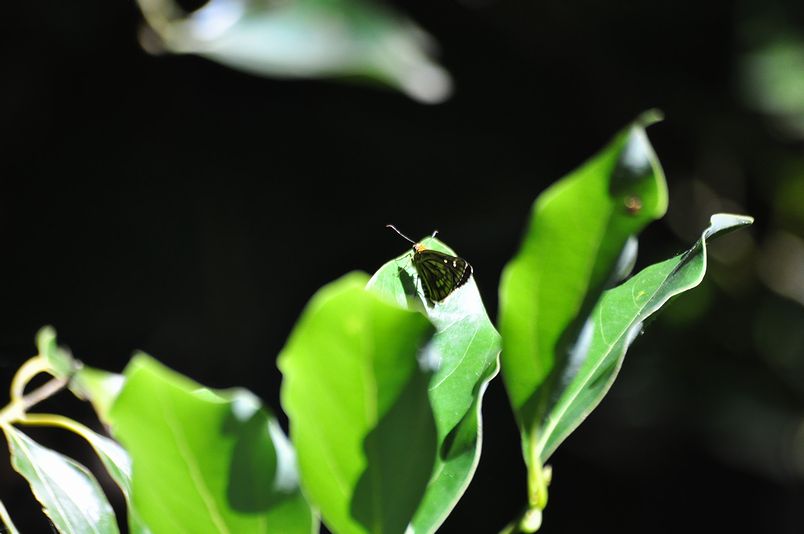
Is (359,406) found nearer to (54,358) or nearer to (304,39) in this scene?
(54,358)

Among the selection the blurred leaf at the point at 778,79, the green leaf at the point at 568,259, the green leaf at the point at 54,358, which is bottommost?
the blurred leaf at the point at 778,79

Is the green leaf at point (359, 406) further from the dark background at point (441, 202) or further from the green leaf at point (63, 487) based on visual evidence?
the dark background at point (441, 202)

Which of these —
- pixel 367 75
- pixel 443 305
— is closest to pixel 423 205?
pixel 367 75

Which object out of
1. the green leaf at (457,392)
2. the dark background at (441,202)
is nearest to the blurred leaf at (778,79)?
the dark background at (441,202)

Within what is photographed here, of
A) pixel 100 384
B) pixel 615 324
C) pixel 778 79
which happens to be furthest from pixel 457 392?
pixel 778 79

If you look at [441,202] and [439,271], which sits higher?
[439,271]

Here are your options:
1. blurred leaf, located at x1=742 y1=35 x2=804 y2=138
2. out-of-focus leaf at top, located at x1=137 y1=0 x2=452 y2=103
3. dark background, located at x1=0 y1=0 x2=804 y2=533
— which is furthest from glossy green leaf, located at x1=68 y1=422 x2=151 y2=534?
blurred leaf, located at x1=742 y1=35 x2=804 y2=138

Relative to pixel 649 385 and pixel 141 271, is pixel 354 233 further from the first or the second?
pixel 649 385
